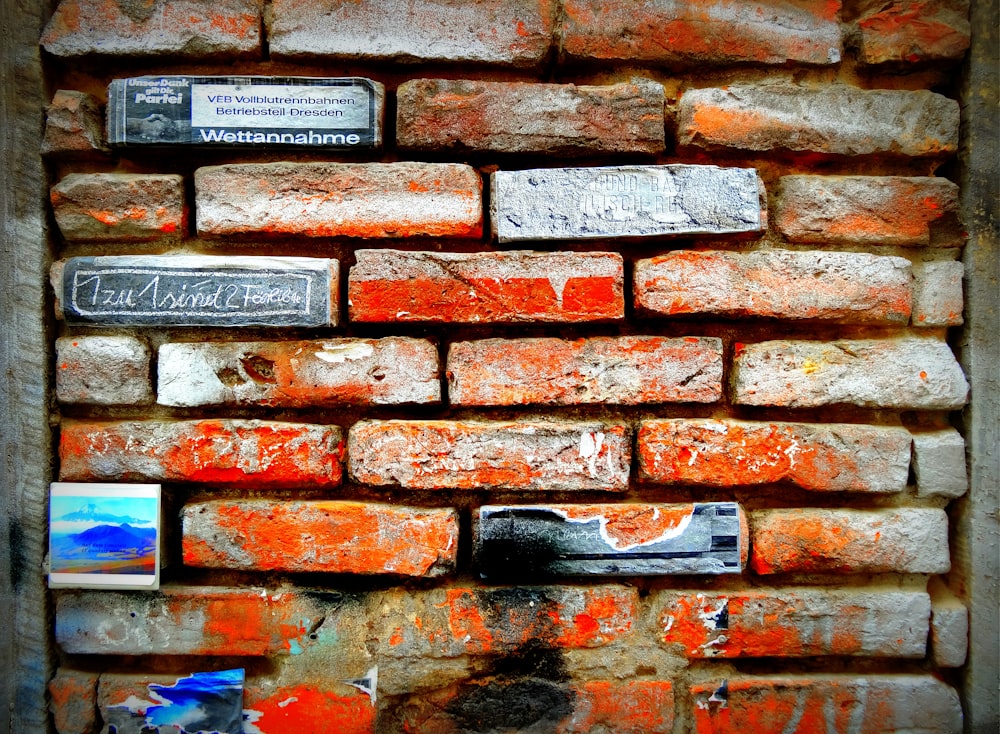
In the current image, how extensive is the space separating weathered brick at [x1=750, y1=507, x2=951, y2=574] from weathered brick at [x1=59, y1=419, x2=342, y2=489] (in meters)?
0.66

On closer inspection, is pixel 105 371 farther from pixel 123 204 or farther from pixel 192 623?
pixel 192 623

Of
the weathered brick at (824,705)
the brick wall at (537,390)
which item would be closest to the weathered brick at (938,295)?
the brick wall at (537,390)

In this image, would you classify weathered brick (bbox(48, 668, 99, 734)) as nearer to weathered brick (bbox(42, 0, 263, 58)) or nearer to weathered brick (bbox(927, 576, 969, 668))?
weathered brick (bbox(42, 0, 263, 58))

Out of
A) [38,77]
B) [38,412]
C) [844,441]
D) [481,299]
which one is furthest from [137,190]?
[844,441]

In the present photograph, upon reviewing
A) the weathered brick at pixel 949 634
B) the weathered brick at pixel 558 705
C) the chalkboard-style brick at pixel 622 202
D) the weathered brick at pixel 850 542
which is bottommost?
the weathered brick at pixel 558 705

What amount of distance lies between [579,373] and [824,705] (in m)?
0.62

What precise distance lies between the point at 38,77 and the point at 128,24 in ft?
0.53

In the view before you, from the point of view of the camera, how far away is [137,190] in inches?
38.1

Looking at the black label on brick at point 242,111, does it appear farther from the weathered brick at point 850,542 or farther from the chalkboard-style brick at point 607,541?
the weathered brick at point 850,542

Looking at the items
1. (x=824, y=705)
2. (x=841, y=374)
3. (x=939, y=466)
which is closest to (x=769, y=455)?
(x=841, y=374)

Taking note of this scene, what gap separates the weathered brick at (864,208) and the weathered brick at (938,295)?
53 mm

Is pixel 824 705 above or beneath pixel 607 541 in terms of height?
beneath

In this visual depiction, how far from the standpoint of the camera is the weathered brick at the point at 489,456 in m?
0.94

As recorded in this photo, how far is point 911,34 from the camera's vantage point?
3.26 feet
